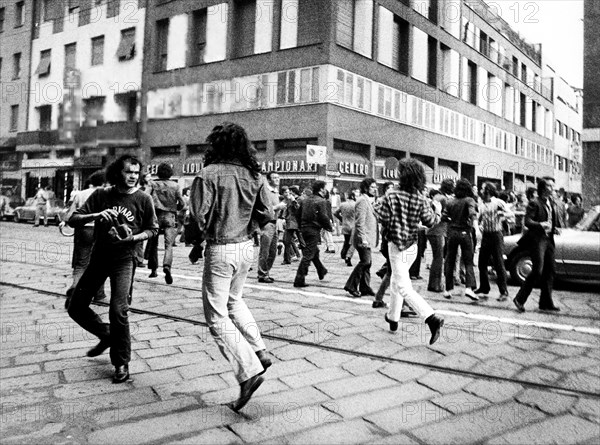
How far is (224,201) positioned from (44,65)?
94.7ft

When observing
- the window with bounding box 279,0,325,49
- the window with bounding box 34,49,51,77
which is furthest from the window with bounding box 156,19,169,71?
the window with bounding box 34,49,51,77

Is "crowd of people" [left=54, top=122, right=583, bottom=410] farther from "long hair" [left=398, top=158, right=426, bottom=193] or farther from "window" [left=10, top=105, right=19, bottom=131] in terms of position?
"window" [left=10, top=105, right=19, bottom=131]

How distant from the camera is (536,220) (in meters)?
6.11

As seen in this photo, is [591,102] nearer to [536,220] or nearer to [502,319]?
[536,220]

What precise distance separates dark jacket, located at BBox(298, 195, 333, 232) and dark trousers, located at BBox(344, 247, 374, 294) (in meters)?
0.94

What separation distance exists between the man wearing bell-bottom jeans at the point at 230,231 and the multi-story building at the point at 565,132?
50459 mm

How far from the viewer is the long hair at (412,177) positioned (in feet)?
16.0

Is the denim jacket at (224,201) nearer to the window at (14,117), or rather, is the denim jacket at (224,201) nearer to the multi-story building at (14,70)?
the multi-story building at (14,70)

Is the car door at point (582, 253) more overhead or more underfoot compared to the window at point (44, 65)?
more underfoot

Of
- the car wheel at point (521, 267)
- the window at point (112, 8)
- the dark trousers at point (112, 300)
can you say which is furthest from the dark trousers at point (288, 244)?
the window at point (112, 8)

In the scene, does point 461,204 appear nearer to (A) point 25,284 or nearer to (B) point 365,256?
(B) point 365,256

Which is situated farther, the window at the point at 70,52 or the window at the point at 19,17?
the window at the point at 19,17

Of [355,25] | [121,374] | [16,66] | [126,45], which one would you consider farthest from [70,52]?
[121,374]

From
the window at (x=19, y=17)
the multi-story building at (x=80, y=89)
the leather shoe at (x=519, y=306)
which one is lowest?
the leather shoe at (x=519, y=306)
